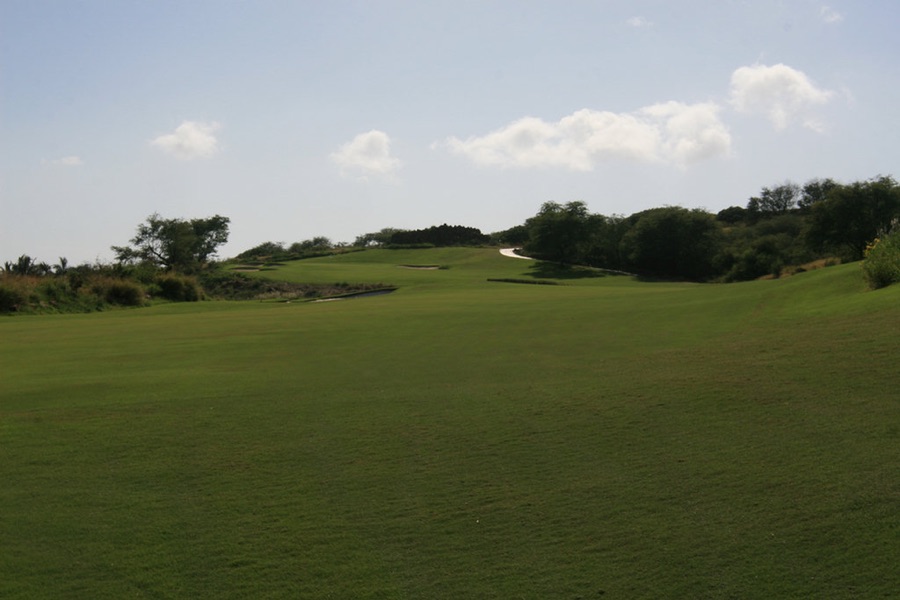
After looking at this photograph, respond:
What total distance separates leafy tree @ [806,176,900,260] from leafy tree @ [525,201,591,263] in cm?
2994

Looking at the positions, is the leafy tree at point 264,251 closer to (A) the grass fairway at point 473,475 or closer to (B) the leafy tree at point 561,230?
(B) the leafy tree at point 561,230

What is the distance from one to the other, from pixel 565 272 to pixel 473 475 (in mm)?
82249

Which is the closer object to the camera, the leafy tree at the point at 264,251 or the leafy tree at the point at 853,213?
the leafy tree at the point at 853,213

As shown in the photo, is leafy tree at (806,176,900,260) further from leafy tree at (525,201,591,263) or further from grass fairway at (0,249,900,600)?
grass fairway at (0,249,900,600)

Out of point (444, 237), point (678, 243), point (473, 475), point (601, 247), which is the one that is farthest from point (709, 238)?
point (473, 475)

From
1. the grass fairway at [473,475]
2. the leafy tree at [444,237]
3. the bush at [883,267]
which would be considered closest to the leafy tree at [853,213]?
the bush at [883,267]

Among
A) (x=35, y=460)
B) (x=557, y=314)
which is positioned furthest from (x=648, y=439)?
(x=557, y=314)

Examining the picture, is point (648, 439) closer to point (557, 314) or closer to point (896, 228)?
point (557, 314)

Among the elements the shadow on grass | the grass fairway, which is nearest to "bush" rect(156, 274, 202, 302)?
the shadow on grass

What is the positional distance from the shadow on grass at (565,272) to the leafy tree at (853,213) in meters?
23.7

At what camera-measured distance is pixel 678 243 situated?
89.9m

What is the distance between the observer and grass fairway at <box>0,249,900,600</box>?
5992 mm

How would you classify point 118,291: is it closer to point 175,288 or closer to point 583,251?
point 175,288

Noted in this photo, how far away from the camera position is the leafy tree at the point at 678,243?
8988 cm
